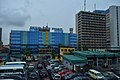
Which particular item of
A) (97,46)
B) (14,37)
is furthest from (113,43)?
(14,37)

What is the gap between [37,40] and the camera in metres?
71.0

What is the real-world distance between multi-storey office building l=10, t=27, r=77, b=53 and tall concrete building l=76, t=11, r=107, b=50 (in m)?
10.4

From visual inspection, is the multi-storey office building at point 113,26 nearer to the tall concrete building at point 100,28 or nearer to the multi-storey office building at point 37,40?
the tall concrete building at point 100,28

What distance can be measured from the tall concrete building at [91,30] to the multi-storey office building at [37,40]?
410 inches

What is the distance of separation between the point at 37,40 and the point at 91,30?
2917 centimetres

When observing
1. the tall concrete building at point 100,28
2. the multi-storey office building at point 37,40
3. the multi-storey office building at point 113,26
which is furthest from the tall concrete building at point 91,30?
the multi-storey office building at point 37,40

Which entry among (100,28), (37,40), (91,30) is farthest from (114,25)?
(37,40)

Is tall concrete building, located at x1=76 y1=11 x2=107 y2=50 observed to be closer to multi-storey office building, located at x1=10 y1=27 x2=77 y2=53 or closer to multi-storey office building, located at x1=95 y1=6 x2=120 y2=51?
multi-storey office building, located at x1=95 y1=6 x2=120 y2=51

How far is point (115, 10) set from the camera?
289 ft

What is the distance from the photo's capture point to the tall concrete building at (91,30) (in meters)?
84.4

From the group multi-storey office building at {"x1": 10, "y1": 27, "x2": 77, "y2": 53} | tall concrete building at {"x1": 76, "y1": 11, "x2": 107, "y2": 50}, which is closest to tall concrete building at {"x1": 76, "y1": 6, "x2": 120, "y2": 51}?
tall concrete building at {"x1": 76, "y1": 11, "x2": 107, "y2": 50}

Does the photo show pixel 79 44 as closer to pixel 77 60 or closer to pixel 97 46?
pixel 97 46

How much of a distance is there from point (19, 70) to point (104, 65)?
15190 mm

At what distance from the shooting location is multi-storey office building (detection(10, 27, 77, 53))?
68.5 m
